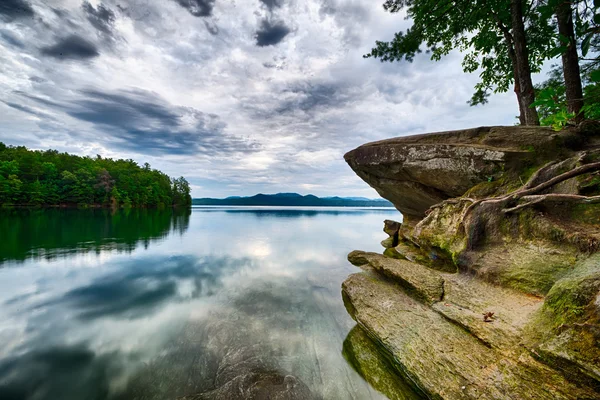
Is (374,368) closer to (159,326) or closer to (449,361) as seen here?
(449,361)

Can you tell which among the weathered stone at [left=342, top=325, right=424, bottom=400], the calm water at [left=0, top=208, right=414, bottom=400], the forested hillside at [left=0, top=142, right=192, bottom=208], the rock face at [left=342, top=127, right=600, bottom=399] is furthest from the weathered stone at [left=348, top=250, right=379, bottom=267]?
the forested hillside at [left=0, top=142, right=192, bottom=208]

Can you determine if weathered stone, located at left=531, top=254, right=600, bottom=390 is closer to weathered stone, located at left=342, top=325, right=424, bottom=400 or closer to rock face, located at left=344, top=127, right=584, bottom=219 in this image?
weathered stone, located at left=342, top=325, right=424, bottom=400

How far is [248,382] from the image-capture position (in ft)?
13.4

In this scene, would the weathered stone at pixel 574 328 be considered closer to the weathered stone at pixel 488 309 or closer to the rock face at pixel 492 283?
the rock face at pixel 492 283

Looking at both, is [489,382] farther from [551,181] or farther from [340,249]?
[340,249]

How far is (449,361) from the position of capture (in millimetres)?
3693

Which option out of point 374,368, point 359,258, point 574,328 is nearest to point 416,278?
point 374,368

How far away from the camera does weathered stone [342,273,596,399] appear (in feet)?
9.55

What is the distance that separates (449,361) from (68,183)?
89.9 metres

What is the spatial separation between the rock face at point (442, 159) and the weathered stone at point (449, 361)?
5.14 metres

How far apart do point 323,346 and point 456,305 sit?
9.97 ft

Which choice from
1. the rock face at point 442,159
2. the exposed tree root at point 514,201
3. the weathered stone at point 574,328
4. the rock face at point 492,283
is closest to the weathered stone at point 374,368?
the rock face at point 492,283

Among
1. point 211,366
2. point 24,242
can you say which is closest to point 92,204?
point 24,242

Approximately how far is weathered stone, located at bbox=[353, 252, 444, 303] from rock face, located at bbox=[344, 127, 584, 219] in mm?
3753
